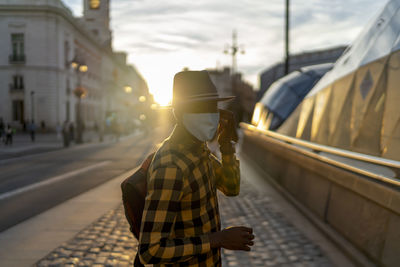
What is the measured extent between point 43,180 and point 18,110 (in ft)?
99.6

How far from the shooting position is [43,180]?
1108cm

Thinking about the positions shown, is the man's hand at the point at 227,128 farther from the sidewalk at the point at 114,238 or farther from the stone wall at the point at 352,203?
the sidewalk at the point at 114,238

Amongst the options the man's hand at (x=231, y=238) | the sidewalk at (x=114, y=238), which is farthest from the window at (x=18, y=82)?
the man's hand at (x=231, y=238)

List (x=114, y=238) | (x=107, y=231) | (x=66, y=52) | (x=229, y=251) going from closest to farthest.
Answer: (x=229, y=251) → (x=114, y=238) → (x=107, y=231) → (x=66, y=52)

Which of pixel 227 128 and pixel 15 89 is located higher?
pixel 15 89

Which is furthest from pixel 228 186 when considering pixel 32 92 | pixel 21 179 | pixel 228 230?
pixel 32 92

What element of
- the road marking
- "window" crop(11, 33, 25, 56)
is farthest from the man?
"window" crop(11, 33, 25, 56)

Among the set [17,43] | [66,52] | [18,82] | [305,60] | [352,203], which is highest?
[17,43]

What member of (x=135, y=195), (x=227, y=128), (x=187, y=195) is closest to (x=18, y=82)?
(x=227, y=128)

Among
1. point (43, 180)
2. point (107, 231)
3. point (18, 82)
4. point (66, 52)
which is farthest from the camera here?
point (66, 52)

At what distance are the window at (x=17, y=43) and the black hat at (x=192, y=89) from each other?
4150cm

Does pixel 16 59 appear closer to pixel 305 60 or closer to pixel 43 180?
pixel 305 60

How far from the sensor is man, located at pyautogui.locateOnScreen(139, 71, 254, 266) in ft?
5.55

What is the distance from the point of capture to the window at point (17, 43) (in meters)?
38.3
